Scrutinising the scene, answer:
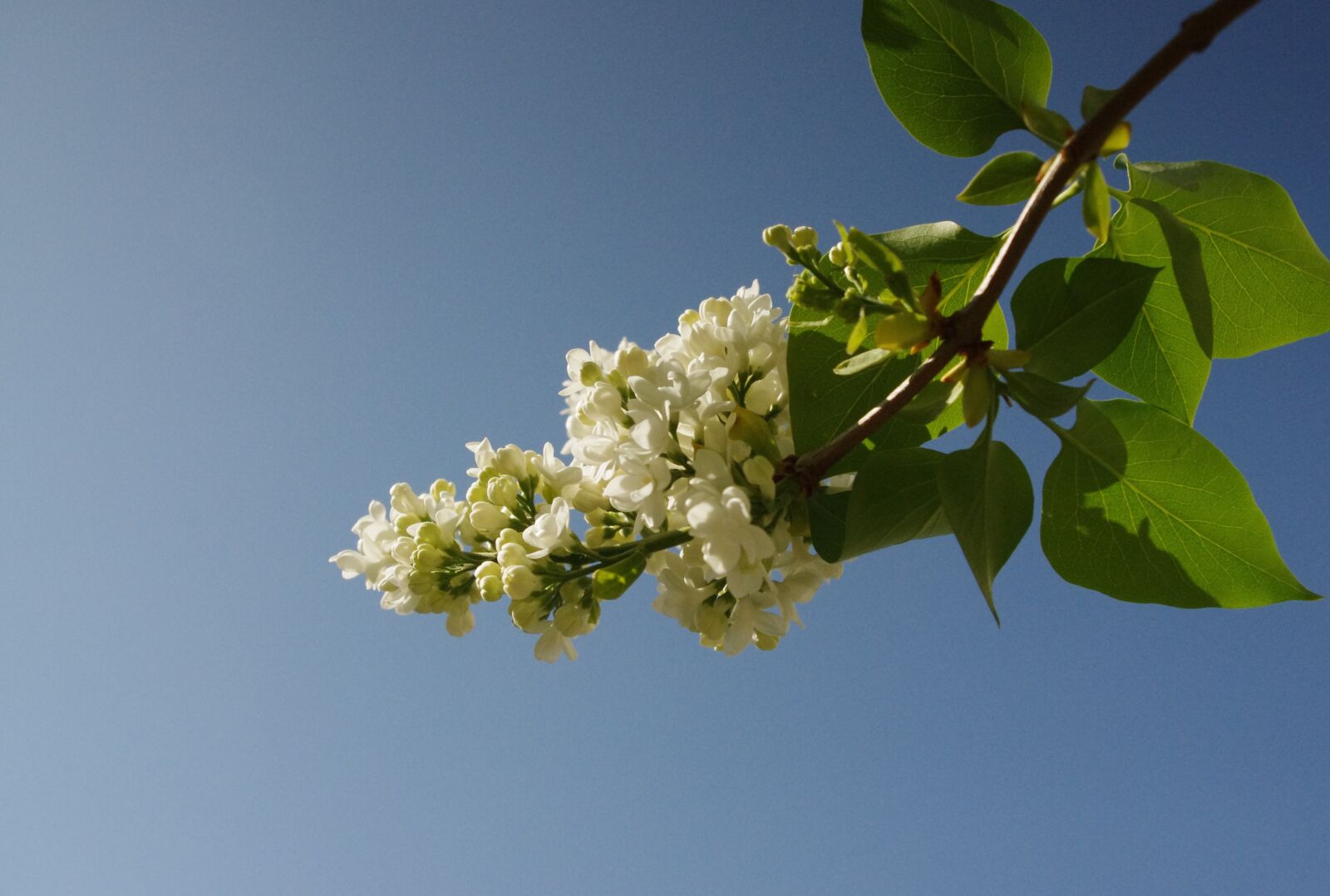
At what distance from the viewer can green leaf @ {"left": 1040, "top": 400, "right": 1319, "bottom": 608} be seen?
91cm

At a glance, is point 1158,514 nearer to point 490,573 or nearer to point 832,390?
point 832,390

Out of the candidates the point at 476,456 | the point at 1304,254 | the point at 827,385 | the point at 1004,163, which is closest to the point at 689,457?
the point at 827,385

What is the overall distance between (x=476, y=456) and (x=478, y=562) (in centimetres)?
13

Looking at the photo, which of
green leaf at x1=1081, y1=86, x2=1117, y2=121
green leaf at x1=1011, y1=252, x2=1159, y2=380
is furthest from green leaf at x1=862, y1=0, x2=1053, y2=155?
green leaf at x1=1011, y1=252, x2=1159, y2=380

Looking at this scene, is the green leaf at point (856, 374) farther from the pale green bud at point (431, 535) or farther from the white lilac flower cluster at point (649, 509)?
the pale green bud at point (431, 535)

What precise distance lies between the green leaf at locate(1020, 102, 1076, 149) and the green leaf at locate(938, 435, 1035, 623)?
0.26m

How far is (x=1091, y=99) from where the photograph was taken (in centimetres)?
79

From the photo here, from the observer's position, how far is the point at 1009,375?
81 cm

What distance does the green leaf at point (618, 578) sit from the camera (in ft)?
3.18

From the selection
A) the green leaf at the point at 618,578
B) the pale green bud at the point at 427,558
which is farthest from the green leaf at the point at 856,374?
the pale green bud at the point at 427,558

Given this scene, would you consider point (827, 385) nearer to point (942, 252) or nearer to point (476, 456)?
point (942, 252)

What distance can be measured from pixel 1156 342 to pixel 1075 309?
25 cm

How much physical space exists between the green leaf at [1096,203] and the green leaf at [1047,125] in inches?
2.8

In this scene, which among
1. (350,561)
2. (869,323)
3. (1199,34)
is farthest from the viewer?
(350,561)
